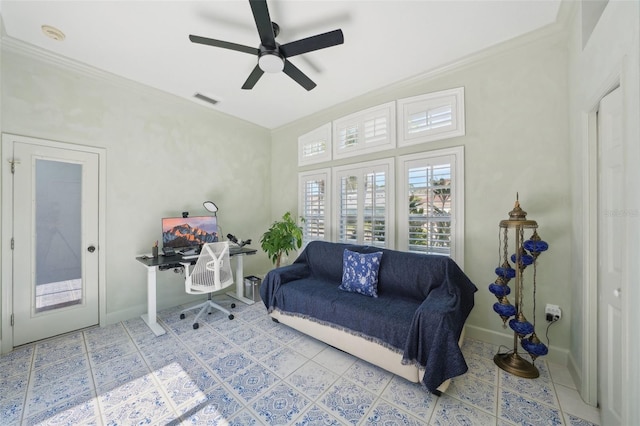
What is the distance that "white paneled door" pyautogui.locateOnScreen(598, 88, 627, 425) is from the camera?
1394 mm

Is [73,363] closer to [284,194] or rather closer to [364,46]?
[284,194]

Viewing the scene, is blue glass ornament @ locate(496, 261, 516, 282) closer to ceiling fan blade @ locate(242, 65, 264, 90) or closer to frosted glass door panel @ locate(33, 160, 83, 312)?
ceiling fan blade @ locate(242, 65, 264, 90)

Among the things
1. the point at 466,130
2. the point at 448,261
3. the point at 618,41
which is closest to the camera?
the point at 618,41

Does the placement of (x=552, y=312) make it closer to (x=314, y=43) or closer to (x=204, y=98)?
(x=314, y=43)

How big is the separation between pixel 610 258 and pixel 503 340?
143 centimetres

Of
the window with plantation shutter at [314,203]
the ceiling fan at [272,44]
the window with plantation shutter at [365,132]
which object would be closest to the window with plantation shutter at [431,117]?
the window with plantation shutter at [365,132]

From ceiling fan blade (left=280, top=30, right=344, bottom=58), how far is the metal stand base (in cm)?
311

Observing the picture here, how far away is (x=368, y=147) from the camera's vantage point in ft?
11.3

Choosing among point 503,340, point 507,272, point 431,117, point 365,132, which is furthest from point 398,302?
point 365,132

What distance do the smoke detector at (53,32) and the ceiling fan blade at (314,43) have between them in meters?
2.16

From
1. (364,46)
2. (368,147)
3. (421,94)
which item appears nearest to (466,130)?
(421,94)

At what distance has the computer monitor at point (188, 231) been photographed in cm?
325

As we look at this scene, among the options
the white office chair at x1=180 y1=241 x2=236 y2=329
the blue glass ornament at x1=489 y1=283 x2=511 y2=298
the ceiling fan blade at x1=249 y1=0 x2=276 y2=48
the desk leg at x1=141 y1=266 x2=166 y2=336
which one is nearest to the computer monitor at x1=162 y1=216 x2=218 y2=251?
the desk leg at x1=141 y1=266 x2=166 y2=336

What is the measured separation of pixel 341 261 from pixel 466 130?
2.08 m
